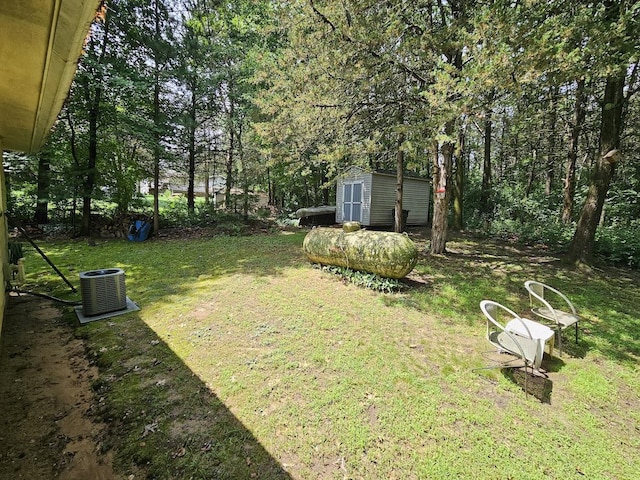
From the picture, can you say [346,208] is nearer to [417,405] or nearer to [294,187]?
[294,187]

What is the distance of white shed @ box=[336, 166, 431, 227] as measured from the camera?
1265 centimetres

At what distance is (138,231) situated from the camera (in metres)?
9.42

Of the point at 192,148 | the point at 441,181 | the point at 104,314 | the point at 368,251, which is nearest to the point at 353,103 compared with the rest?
the point at 441,181

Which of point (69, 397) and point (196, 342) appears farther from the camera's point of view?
point (196, 342)

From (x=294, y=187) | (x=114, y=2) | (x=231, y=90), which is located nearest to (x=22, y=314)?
(x=114, y=2)

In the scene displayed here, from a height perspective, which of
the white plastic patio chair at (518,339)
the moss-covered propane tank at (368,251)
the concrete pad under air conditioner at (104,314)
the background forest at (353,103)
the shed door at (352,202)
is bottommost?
the concrete pad under air conditioner at (104,314)

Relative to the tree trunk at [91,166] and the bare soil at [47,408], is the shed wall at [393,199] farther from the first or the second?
the bare soil at [47,408]

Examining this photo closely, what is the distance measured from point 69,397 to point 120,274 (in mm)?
2049

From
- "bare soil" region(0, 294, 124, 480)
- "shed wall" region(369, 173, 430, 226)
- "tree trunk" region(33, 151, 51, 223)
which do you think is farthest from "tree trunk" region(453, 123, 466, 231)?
"tree trunk" region(33, 151, 51, 223)

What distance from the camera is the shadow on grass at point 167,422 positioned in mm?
1859

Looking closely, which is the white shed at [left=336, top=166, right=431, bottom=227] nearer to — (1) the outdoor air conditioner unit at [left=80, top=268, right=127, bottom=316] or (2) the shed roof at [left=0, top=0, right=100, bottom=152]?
(1) the outdoor air conditioner unit at [left=80, top=268, right=127, bottom=316]

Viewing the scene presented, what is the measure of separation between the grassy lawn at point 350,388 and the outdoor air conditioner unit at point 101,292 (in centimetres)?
29

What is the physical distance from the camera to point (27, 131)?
350cm

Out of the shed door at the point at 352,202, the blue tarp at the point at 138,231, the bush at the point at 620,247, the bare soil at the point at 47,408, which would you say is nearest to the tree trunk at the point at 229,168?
the blue tarp at the point at 138,231
